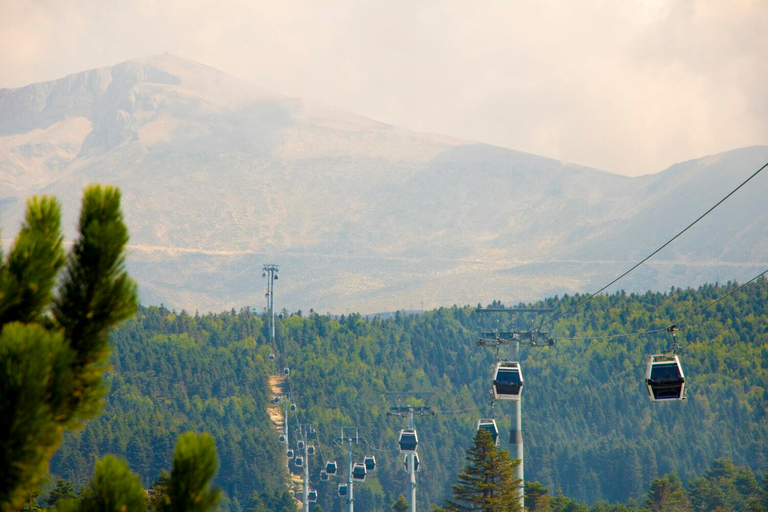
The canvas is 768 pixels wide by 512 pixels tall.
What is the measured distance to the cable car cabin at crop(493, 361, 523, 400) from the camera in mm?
38906

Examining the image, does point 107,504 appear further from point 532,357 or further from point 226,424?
point 532,357

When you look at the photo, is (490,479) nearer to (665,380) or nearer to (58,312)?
(665,380)

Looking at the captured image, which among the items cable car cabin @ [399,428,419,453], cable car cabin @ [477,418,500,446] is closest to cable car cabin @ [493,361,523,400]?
cable car cabin @ [477,418,500,446]

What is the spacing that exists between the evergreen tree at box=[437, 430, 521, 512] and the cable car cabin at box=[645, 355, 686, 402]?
1981 centimetres

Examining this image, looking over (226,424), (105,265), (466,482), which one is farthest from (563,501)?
(226,424)

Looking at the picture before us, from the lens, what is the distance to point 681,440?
158 m

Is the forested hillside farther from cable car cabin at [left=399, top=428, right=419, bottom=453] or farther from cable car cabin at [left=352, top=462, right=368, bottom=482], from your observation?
cable car cabin at [left=399, top=428, right=419, bottom=453]

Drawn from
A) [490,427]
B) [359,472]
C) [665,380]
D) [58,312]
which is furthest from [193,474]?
[359,472]

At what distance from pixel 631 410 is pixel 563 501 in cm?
9717

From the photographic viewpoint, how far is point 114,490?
847 centimetres

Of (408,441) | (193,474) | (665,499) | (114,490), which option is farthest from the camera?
(665,499)

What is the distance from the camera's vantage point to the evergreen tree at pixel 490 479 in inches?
1928

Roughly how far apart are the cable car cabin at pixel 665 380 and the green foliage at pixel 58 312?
21258 millimetres

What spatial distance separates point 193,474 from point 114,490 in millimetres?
517
